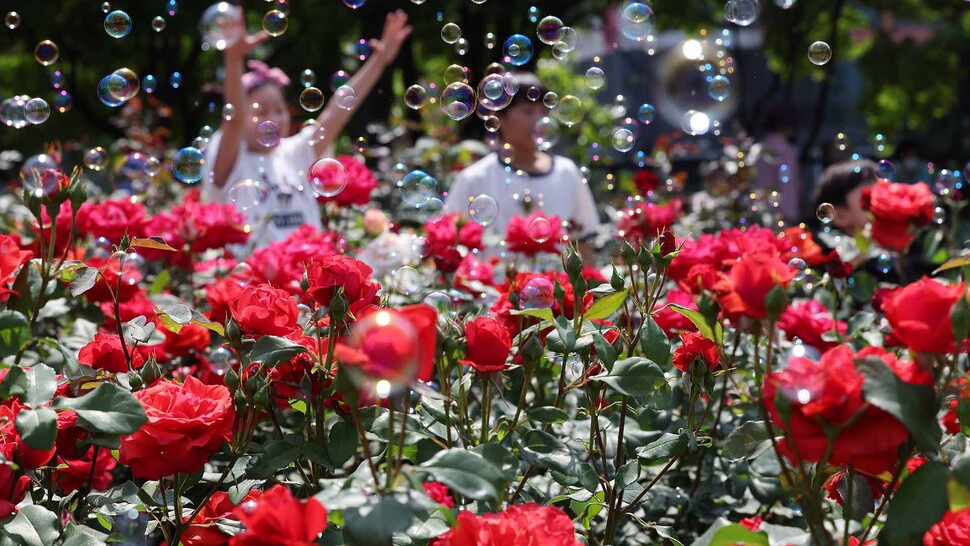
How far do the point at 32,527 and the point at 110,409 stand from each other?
180mm

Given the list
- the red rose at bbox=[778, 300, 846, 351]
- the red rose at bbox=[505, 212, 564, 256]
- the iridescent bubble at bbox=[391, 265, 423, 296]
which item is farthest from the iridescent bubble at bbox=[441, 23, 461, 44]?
the red rose at bbox=[778, 300, 846, 351]

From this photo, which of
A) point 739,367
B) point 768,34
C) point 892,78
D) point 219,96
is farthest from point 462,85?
point 892,78

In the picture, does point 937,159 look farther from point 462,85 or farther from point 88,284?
point 88,284

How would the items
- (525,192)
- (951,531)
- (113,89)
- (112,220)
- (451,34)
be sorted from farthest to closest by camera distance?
1. (525,192)
2. (451,34)
3. (113,89)
4. (112,220)
5. (951,531)

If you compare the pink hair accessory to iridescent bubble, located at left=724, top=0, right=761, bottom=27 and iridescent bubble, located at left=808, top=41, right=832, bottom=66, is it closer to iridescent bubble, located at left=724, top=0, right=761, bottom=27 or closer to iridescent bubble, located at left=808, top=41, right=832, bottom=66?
iridescent bubble, located at left=724, top=0, right=761, bottom=27

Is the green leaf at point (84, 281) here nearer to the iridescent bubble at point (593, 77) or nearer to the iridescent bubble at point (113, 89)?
the iridescent bubble at point (113, 89)

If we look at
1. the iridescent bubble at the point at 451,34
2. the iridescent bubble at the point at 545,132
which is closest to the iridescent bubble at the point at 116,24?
the iridescent bubble at the point at 451,34

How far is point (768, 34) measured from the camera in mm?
11805

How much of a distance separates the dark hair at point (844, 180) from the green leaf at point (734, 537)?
125 inches

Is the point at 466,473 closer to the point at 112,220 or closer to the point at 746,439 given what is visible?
the point at 746,439

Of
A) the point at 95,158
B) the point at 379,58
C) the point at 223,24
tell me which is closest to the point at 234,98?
the point at 223,24

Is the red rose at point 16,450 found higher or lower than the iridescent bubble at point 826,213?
lower

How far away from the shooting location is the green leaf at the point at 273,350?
114cm

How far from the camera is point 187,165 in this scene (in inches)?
109
